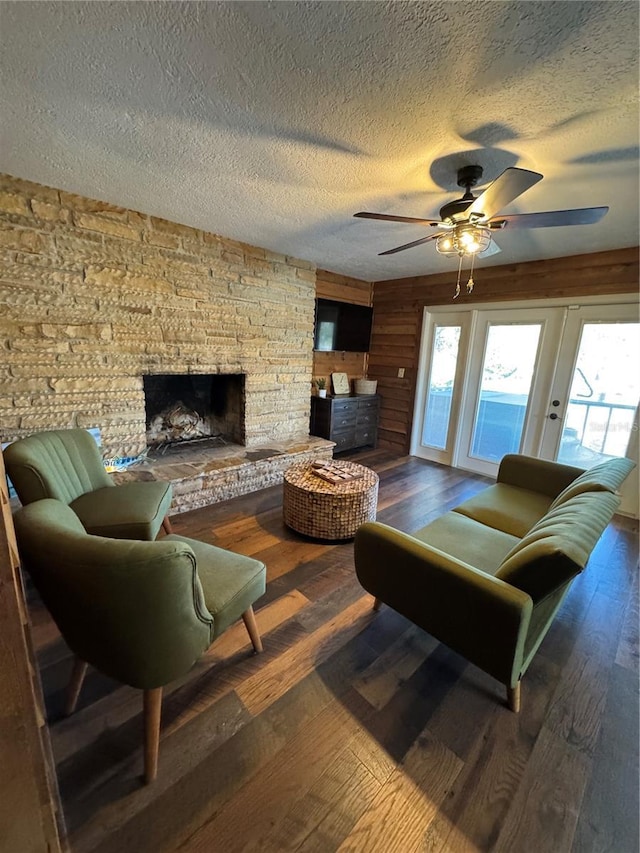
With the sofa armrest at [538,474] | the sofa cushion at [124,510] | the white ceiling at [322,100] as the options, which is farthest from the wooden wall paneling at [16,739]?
the sofa armrest at [538,474]

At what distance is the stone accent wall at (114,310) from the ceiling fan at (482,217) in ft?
6.11

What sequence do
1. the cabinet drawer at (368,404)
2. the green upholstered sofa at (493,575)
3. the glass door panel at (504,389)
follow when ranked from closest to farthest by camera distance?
1. the green upholstered sofa at (493,575)
2. the glass door panel at (504,389)
3. the cabinet drawer at (368,404)

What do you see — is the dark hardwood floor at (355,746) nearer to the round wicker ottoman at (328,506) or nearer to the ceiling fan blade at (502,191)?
the round wicker ottoman at (328,506)

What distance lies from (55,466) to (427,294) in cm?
428

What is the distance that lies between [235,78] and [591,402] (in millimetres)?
3803

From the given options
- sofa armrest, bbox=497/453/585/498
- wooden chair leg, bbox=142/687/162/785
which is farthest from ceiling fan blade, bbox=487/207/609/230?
wooden chair leg, bbox=142/687/162/785

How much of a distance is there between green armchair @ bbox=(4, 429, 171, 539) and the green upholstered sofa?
1224 millimetres

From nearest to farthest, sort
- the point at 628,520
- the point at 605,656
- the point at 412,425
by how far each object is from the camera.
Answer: the point at 605,656, the point at 628,520, the point at 412,425

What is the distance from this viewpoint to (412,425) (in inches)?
189

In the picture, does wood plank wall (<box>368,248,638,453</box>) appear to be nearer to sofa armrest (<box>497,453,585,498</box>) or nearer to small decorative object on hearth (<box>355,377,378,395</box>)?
small decorative object on hearth (<box>355,377,378,395</box>)

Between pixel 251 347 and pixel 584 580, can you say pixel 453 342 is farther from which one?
pixel 584 580

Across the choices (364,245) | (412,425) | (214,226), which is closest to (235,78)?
(214,226)

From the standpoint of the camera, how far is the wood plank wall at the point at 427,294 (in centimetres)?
318

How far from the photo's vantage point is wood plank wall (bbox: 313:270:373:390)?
4.52 metres
